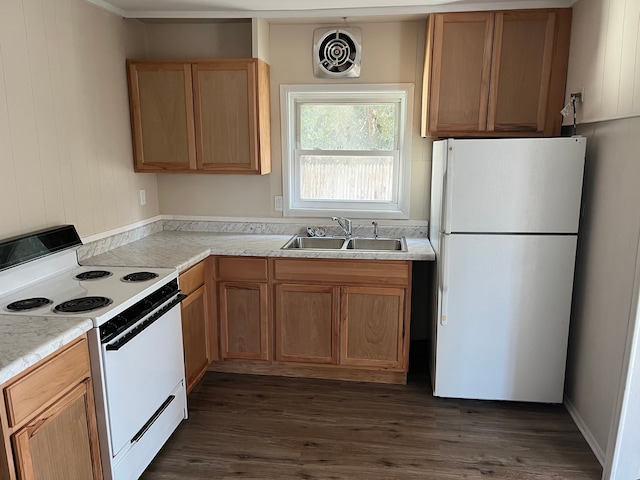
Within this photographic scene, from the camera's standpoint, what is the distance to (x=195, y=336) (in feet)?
9.48

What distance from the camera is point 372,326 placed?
3.02 metres

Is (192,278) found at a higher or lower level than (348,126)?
lower

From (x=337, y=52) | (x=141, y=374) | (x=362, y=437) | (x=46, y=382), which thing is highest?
(x=337, y=52)

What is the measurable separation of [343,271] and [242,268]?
A: 65 centimetres

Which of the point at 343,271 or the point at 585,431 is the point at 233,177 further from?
the point at 585,431

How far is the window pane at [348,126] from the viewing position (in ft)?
11.1

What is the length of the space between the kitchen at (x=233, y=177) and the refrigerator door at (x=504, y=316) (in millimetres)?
140

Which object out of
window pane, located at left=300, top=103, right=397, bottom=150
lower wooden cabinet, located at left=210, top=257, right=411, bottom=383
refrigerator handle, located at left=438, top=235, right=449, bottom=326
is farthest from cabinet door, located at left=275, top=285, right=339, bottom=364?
window pane, located at left=300, top=103, right=397, bottom=150

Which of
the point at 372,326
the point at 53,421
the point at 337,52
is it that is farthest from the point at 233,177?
the point at 53,421

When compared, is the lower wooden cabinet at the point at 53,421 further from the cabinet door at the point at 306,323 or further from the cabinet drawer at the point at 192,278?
the cabinet door at the point at 306,323

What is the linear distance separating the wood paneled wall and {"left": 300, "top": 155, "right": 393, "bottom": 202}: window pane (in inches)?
48.1

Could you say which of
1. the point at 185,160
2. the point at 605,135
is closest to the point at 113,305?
the point at 185,160

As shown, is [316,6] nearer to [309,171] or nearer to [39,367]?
[309,171]

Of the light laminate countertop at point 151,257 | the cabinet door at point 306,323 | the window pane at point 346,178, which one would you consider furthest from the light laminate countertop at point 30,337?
the window pane at point 346,178
